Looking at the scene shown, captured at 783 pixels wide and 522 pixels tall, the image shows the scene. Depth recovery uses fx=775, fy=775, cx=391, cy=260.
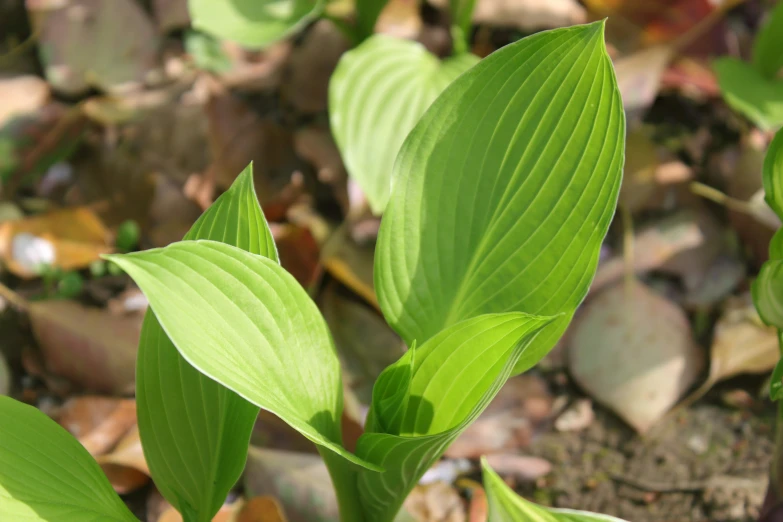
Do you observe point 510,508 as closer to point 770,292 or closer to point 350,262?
point 770,292

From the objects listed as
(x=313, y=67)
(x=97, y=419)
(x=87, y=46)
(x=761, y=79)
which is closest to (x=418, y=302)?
(x=97, y=419)

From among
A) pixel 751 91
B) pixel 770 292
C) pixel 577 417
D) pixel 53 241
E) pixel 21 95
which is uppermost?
pixel 770 292

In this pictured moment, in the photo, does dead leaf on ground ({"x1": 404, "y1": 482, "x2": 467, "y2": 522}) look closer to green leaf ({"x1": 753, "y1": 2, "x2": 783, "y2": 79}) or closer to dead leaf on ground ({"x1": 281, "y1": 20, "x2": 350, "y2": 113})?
dead leaf on ground ({"x1": 281, "y1": 20, "x2": 350, "y2": 113})

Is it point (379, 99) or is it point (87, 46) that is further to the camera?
point (87, 46)

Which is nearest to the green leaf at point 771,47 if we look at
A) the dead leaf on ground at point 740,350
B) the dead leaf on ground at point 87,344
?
the dead leaf on ground at point 740,350

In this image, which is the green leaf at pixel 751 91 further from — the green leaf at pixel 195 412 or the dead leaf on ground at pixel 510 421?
the green leaf at pixel 195 412

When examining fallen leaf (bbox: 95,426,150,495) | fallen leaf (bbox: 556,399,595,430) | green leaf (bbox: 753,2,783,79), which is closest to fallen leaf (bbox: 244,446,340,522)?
fallen leaf (bbox: 95,426,150,495)
